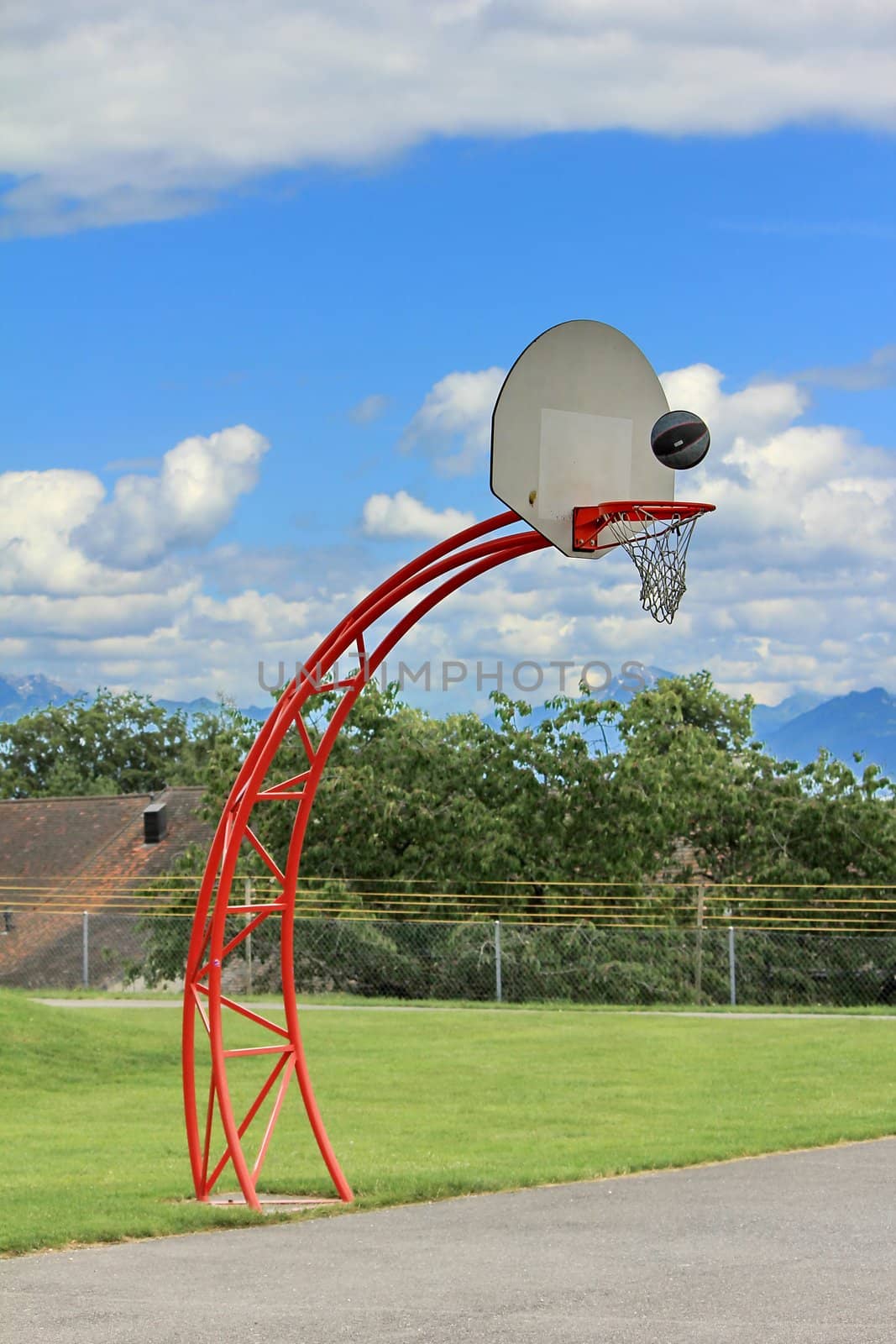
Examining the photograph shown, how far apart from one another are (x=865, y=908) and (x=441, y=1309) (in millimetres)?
21227

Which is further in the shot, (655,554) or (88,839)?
(88,839)

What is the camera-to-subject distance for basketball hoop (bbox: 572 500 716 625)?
29.9ft

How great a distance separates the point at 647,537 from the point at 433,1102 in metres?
8.10

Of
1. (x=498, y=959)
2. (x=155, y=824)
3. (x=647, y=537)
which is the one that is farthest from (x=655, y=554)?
(x=155, y=824)

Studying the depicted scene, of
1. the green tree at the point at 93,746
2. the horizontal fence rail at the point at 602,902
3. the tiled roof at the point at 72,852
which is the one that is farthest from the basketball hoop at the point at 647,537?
the green tree at the point at 93,746

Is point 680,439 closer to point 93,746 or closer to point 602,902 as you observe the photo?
point 602,902

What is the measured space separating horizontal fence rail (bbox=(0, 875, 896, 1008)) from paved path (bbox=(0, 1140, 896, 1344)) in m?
15.5

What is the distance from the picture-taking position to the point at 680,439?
8.87 metres

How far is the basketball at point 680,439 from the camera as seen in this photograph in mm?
8875

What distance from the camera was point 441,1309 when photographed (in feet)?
23.2

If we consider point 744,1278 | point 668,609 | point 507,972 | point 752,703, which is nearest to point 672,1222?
point 744,1278

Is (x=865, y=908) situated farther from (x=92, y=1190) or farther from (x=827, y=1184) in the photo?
(x=92, y=1190)

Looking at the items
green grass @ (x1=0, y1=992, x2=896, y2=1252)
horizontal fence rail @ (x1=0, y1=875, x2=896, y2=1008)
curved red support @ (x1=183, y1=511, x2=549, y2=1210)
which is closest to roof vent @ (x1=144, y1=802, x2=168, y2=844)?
horizontal fence rail @ (x1=0, y1=875, x2=896, y2=1008)

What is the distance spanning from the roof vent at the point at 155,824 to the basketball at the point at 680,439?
3704cm
